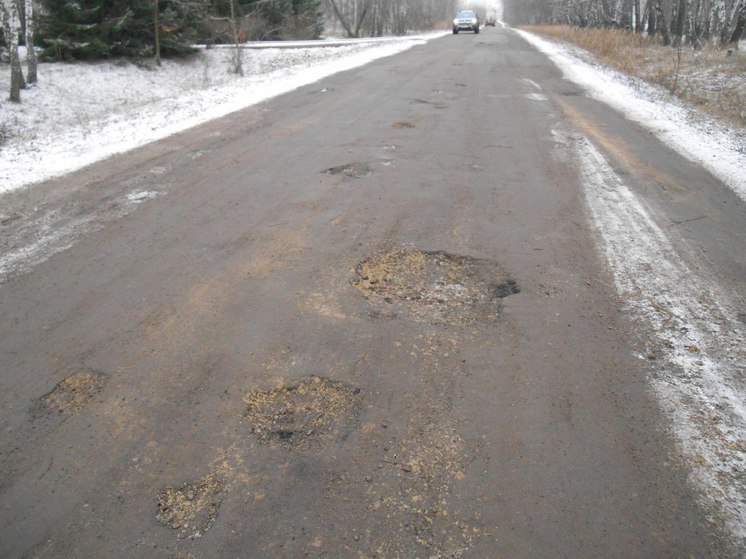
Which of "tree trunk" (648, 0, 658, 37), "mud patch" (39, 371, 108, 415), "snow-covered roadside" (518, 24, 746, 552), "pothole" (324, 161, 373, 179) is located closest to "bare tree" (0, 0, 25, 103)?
"pothole" (324, 161, 373, 179)

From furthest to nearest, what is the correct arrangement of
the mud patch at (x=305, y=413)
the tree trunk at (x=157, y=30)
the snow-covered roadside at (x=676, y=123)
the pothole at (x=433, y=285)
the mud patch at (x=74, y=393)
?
the tree trunk at (x=157, y=30)
the snow-covered roadside at (x=676, y=123)
the pothole at (x=433, y=285)
the mud patch at (x=74, y=393)
the mud patch at (x=305, y=413)

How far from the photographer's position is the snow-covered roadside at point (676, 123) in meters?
6.39

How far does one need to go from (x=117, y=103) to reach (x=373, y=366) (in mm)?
13812

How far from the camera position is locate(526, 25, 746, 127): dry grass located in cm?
1120

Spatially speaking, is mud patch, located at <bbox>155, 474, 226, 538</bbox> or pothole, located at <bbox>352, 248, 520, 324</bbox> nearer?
mud patch, located at <bbox>155, 474, 226, 538</bbox>

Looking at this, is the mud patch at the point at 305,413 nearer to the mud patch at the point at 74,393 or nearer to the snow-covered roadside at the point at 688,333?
the mud patch at the point at 74,393

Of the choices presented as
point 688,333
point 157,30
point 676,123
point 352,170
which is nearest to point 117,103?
point 157,30

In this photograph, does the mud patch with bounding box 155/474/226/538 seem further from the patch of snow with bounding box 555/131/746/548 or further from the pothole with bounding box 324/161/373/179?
the pothole with bounding box 324/161/373/179

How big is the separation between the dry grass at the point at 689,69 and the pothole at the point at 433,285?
25.0 feet

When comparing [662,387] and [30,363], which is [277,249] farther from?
[662,387]

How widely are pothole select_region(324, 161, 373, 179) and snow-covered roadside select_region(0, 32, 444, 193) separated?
318 cm

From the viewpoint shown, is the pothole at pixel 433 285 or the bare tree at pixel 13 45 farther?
the bare tree at pixel 13 45

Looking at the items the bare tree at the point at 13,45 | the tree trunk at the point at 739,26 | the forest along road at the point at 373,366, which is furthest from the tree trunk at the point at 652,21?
the bare tree at the point at 13,45

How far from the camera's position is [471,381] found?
2781mm
